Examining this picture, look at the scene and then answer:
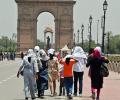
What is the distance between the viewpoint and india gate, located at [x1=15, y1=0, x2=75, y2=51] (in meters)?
118

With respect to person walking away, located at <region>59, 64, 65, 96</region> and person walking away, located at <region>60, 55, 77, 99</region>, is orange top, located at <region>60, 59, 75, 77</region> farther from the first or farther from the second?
person walking away, located at <region>59, 64, 65, 96</region>

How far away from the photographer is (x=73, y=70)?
21922mm

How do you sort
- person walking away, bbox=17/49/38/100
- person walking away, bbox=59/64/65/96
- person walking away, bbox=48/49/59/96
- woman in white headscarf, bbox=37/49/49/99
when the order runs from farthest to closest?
1. person walking away, bbox=48/49/59/96
2. woman in white headscarf, bbox=37/49/49/99
3. person walking away, bbox=59/64/65/96
4. person walking away, bbox=17/49/38/100

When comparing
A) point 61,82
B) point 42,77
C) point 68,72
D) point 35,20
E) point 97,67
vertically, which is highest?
point 35,20

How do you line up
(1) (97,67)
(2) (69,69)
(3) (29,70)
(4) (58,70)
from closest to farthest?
(1) (97,67)
(3) (29,70)
(2) (69,69)
(4) (58,70)

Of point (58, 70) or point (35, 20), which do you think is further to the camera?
point (35, 20)

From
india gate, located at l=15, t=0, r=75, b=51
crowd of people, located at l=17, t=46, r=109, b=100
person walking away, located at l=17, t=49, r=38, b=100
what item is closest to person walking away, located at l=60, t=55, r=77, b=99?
crowd of people, located at l=17, t=46, r=109, b=100

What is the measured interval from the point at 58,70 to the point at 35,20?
3878 inches

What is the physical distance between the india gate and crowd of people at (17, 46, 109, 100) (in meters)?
94.8

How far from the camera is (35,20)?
394 feet

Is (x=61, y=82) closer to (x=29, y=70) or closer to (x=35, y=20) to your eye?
(x=29, y=70)

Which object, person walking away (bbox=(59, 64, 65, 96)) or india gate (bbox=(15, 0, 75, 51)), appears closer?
person walking away (bbox=(59, 64, 65, 96))

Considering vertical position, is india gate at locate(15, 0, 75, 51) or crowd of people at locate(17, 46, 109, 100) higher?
india gate at locate(15, 0, 75, 51)

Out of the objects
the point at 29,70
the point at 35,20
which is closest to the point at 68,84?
the point at 29,70
